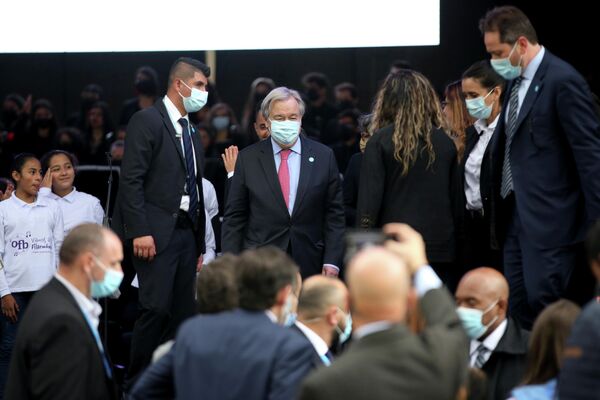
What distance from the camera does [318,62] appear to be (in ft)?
34.3

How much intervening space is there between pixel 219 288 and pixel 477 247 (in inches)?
96.7

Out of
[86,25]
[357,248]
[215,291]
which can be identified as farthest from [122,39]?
[357,248]

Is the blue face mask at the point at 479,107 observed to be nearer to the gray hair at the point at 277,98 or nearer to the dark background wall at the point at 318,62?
the gray hair at the point at 277,98

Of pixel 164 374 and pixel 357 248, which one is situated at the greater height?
pixel 357 248

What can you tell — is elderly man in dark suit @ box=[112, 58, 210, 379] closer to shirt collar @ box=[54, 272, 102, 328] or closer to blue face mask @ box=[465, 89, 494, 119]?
blue face mask @ box=[465, 89, 494, 119]

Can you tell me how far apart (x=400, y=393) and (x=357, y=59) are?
752 centimetres

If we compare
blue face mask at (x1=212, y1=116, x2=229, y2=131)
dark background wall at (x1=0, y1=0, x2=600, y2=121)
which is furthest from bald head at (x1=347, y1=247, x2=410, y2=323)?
blue face mask at (x1=212, y1=116, x2=229, y2=131)

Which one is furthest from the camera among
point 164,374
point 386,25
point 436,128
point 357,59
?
point 357,59

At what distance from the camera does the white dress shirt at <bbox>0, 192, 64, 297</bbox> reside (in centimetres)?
667

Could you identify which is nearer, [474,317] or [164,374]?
[164,374]

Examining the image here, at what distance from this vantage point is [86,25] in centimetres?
826

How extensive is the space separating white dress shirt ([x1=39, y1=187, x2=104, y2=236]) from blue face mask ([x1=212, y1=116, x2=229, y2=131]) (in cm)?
272

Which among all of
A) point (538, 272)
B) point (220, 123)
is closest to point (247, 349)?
point (538, 272)

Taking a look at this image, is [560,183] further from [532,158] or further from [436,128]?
[436,128]
